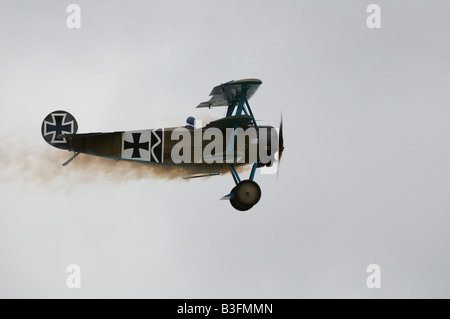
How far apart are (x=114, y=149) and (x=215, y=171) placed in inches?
110

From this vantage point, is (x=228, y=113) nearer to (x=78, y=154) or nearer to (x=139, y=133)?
(x=139, y=133)

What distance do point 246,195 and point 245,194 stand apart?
1.5 inches

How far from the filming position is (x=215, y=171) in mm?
14320

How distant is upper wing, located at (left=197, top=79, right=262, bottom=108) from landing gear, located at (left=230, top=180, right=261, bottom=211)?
2.48 meters

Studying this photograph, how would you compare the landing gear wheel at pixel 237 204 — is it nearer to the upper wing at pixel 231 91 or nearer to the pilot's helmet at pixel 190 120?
the pilot's helmet at pixel 190 120

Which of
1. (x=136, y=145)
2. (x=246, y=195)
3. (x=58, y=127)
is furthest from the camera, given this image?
(x=58, y=127)

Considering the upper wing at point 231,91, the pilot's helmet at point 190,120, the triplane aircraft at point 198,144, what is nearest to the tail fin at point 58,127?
the triplane aircraft at point 198,144

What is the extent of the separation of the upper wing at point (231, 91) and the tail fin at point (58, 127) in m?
3.91

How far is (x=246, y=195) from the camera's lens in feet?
44.2

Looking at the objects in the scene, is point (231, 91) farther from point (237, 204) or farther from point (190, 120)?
point (237, 204)

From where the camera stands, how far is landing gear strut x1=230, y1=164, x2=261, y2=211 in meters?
13.5

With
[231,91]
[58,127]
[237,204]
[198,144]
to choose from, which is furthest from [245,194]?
[58,127]
